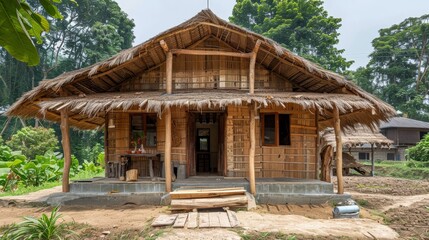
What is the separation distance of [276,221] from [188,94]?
3.91 meters

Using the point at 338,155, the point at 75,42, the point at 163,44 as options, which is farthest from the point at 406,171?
the point at 75,42

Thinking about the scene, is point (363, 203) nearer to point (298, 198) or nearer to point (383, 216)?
point (383, 216)

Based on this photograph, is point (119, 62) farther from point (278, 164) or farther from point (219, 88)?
point (278, 164)

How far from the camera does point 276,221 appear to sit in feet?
20.8

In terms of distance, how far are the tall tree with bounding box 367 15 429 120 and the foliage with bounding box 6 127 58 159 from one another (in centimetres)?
3267

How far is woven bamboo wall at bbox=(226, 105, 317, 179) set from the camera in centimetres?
952

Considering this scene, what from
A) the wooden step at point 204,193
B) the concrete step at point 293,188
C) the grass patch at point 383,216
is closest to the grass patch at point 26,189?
the wooden step at point 204,193

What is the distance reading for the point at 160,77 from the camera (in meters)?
9.88

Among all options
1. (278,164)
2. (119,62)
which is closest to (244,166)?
(278,164)

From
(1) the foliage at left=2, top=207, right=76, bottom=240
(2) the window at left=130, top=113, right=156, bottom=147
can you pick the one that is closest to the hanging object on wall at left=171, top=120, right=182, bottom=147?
(2) the window at left=130, top=113, right=156, bottom=147

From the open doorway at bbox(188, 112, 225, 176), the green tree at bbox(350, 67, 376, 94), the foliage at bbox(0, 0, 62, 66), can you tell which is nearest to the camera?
the foliage at bbox(0, 0, 62, 66)

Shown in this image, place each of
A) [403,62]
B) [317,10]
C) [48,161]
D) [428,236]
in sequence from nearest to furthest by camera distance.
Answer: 1. [428,236]
2. [48,161]
3. [317,10]
4. [403,62]

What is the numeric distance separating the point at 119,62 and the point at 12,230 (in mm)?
4459

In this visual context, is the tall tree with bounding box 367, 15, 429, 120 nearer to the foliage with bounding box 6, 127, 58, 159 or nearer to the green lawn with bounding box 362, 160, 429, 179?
the green lawn with bounding box 362, 160, 429, 179
